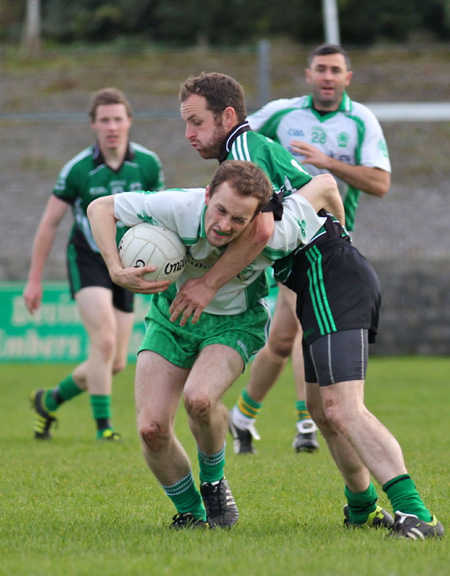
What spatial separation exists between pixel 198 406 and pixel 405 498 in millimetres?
986

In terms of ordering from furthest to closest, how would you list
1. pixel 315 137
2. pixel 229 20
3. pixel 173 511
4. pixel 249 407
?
Result: 1. pixel 229 20
2. pixel 249 407
3. pixel 315 137
4. pixel 173 511

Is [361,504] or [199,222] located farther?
[361,504]

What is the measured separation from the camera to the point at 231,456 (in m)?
7.25

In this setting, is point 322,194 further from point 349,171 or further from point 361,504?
point 349,171

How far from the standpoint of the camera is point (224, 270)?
4453mm

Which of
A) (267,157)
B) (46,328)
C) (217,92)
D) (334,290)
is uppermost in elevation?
(217,92)

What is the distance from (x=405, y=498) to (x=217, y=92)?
1999 mm

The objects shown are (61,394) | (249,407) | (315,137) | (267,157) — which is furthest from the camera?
(61,394)

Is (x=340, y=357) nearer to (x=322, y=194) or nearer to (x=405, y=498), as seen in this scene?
(x=405, y=498)

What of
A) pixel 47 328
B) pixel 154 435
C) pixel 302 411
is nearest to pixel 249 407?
pixel 302 411

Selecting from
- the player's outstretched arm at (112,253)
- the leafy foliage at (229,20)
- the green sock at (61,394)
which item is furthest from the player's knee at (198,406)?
Answer: the leafy foliage at (229,20)

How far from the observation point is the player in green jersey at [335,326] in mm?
4238

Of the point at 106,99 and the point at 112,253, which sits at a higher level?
the point at 106,99

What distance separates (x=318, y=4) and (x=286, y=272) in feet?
95.7
